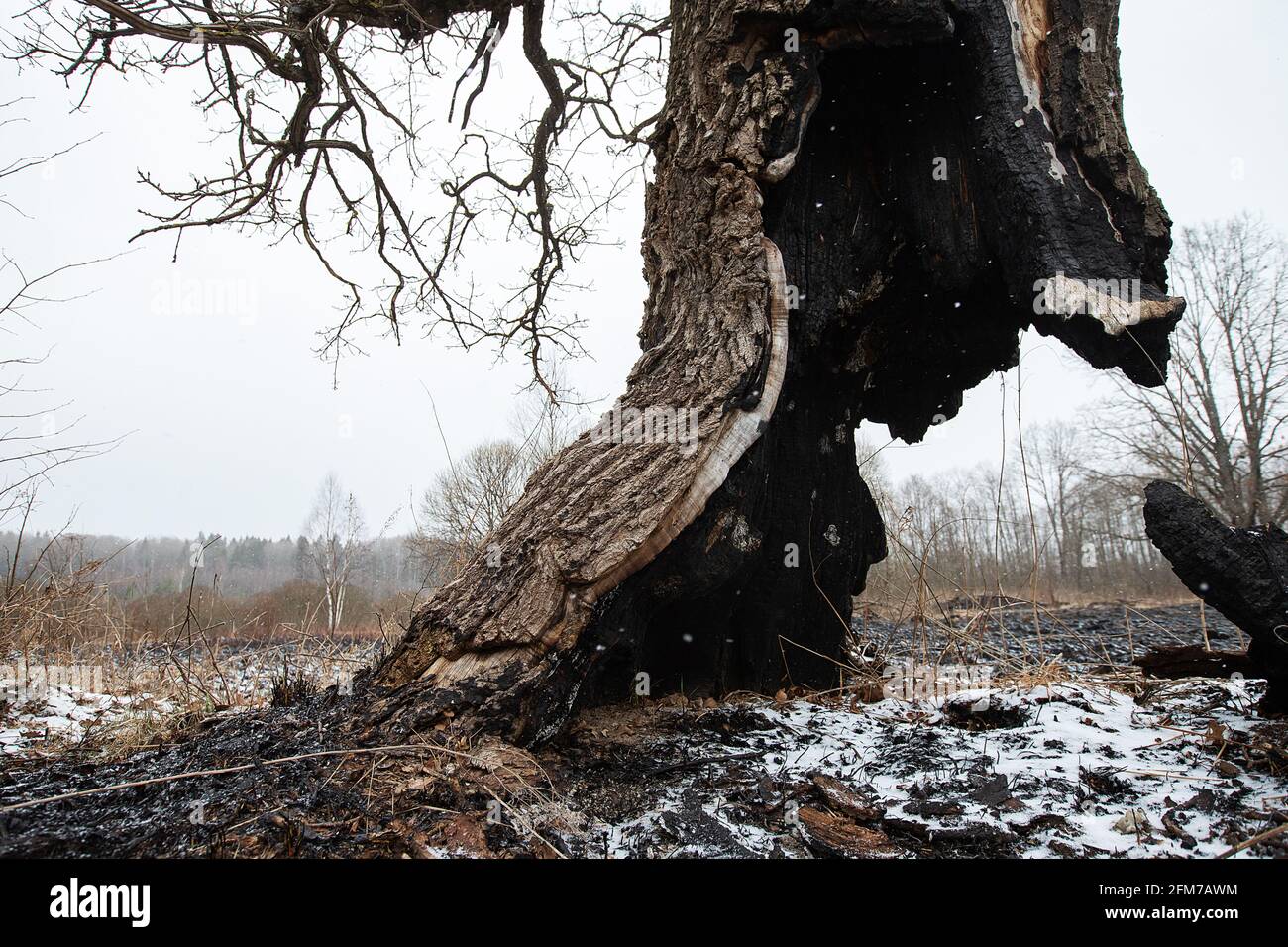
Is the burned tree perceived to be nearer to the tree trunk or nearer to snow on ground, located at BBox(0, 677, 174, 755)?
the tree trunk

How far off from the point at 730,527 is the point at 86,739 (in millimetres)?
2470

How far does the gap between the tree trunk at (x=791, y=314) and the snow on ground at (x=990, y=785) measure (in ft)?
Result: 1.92

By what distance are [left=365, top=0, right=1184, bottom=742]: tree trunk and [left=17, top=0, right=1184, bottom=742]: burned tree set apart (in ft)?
0.03

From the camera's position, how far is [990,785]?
1.93 m

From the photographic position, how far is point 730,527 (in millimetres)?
2352

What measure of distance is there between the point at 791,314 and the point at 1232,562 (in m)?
1.67

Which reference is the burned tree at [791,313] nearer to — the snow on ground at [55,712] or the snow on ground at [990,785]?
the snow on ground at [990,785]

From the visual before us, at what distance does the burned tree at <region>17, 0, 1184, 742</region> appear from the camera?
2.11 metres

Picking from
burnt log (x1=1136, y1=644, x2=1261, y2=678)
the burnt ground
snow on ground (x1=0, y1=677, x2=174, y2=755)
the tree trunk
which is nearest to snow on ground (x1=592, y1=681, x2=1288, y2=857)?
the burnt ground

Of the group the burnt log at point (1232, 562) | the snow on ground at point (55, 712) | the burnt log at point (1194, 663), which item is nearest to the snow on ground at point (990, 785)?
the burnt log at point (1194, 663)

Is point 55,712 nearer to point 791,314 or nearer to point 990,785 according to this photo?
point 791,314
